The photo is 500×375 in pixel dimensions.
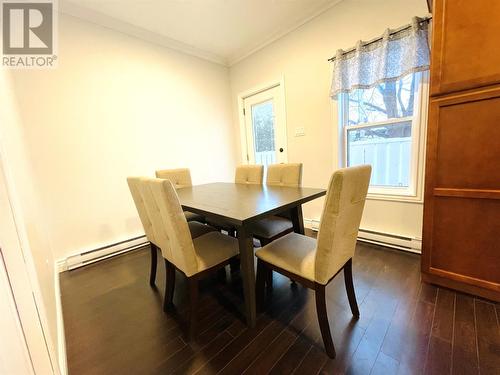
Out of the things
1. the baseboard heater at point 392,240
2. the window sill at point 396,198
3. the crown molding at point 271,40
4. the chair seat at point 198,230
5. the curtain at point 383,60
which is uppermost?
the crown molding at point 271,40

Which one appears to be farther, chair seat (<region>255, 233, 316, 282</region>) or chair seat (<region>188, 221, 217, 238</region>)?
chair seat (<region>188, 221, 217, 238</region>)

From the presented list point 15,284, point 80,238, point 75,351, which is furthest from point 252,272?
point 80,238

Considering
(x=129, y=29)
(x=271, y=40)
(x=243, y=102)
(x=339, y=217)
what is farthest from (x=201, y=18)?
(x=339, y=217)

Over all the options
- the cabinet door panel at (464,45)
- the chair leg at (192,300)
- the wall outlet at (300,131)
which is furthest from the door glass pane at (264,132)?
the chair leg at (192,300)

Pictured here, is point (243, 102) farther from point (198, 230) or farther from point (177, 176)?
point (198, 230)

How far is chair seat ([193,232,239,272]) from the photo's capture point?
1.27 metres

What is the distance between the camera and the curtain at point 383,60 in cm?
173

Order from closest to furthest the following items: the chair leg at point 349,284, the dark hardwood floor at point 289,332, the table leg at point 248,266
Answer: the dark hardwood floor at point 289,332
the table leg at point 248,266
the chair leg at point 349,284

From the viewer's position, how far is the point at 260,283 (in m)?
1.41

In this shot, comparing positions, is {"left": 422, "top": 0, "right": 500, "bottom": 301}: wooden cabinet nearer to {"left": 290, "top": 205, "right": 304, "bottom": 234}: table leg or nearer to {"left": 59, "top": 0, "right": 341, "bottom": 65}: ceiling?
{"left": 290, "top": 205, "right": 304, "bottom": 234}: table leg

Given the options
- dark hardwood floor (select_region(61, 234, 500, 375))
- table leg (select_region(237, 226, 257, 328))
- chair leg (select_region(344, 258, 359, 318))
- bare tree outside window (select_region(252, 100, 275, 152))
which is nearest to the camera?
Answer: dark hardwood floor (select_region(61, 234, 500, 375))

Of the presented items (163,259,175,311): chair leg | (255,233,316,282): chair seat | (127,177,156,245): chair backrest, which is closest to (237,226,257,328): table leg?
(255,233,316,282): chair seat

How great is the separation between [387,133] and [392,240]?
111 centimetres

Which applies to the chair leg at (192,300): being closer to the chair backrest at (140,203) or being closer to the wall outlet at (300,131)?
the chair backrest at (140,203)
